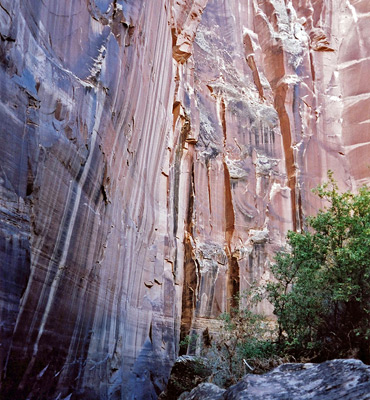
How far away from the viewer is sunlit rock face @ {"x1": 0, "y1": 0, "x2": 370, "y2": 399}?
1009 centimetres

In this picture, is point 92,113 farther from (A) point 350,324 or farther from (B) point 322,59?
(B) point 322,59

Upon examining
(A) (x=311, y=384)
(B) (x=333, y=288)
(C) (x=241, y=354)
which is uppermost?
(B) (x=333, y=288)

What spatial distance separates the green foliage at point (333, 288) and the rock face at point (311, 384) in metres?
6.81

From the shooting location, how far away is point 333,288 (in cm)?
1563

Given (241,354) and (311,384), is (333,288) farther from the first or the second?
(311,384)

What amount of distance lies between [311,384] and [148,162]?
14.2m

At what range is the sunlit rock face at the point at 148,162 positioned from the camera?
33.1 ft

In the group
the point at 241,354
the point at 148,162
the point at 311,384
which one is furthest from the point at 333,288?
the point at 148,162

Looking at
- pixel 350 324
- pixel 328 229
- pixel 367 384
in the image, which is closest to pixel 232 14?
pixel 328 229

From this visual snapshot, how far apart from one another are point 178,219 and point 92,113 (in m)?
14.9

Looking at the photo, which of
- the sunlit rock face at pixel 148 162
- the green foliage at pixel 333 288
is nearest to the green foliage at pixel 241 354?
the green foliage at pixel 333 288

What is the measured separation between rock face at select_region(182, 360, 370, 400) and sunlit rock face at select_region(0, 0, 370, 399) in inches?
200

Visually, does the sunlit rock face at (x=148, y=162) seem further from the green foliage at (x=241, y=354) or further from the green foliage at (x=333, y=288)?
the green foliage at (x=333, y=288)

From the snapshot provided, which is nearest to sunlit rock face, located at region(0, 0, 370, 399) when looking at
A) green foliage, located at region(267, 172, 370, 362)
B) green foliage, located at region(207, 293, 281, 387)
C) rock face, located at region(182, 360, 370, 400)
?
green foliage, located at region(207, 293, 281, 387)
